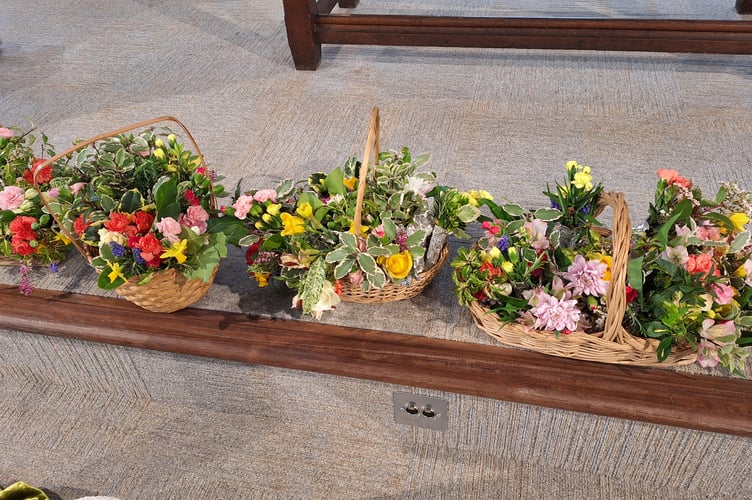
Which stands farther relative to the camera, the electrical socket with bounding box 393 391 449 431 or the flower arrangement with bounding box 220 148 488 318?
the electrical socket with bounding box 393 391 449 431

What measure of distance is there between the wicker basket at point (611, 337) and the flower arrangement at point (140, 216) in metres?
0.54

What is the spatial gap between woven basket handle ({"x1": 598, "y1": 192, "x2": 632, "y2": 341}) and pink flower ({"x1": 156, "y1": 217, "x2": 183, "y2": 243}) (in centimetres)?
74

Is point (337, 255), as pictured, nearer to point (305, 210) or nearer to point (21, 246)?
point (305, 210)

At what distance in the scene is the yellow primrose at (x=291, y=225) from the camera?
44.0 inches

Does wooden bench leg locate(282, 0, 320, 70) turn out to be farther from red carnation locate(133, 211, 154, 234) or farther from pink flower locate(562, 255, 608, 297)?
pink flower locate(562, 255, 608, 297)

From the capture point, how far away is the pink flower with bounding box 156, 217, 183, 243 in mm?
1065

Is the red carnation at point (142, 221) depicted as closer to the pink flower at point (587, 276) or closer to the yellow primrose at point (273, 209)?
the yellow primrose at point (273, 209)

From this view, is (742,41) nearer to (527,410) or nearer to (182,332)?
(527,410)

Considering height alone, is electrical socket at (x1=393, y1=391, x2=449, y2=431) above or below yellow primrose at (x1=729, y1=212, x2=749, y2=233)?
below

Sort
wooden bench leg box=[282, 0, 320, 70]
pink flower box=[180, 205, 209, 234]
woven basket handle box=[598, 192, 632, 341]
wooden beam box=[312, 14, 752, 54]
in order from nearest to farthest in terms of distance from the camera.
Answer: woven basket handle box=[598, 192, 632, 341]
pink flower box=[180, 205, 209, 234]
wooden beam box=[312, 14, 752, 54]
wooden bench leg box=[282, 0, 320, 70]

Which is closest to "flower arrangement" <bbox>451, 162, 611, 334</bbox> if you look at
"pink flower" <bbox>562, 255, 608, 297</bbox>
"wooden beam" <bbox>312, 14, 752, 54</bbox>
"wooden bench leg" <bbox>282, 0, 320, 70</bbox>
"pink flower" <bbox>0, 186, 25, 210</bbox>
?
"pink flower" <bbox>562, 255, 608, 297</bbox>

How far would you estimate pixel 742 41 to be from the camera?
217 centimetres

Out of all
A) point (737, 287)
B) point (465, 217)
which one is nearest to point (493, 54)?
point (465, 217)

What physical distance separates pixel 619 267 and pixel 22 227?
1178 millimetres
